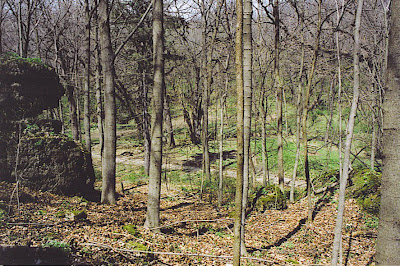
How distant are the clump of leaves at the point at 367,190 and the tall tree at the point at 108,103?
24.6 feet

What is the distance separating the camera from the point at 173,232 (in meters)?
6.88

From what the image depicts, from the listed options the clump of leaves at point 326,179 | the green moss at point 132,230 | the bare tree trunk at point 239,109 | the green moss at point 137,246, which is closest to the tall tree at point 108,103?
the green moss at point 132,230

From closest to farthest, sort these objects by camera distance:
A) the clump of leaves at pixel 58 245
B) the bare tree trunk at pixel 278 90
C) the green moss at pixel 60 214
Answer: the clump of leaves at pixel 58 245, the green moss at pixel 60 214, the bare tree trunk at pixel 278 90

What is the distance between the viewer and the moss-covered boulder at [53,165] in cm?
730

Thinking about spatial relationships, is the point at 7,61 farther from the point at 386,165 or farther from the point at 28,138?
the point at 386,165

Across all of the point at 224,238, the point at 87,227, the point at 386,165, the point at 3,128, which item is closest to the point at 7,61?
the point at 3,128

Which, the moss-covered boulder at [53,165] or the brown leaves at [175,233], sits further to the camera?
the moss-covered boulder at [53,165]

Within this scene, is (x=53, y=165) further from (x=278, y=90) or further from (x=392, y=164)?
(x=392, y=164)

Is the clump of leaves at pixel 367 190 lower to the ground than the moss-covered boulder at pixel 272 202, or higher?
higher

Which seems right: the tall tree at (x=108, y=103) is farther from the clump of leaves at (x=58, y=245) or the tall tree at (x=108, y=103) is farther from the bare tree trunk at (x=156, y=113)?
the clump of leaves at (x=58, y=245)

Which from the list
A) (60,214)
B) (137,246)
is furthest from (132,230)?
(60,214)

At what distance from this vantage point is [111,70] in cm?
833

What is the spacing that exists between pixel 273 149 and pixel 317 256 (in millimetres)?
12217

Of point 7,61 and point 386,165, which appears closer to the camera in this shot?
point 386,165
